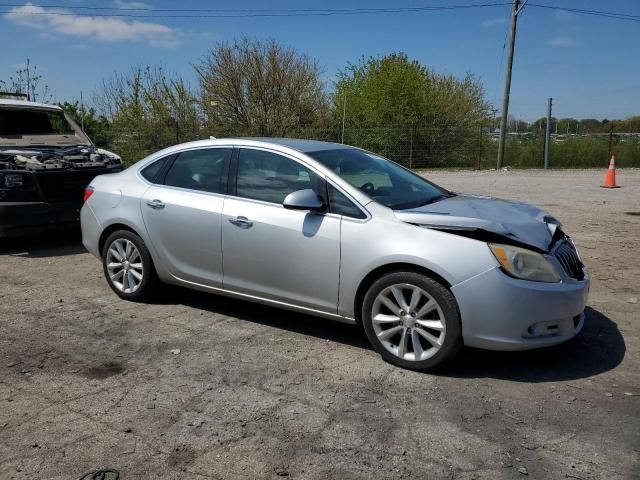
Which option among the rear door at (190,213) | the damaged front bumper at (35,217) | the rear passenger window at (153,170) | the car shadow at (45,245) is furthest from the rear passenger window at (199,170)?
the car shadow at (45,245)

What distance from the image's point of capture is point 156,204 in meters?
5.33

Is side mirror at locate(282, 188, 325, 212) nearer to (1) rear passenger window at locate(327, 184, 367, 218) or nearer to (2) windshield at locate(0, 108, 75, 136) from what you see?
(1) rear passenger window at locate(327, 184, 367, 218)

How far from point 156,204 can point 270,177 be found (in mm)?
1176

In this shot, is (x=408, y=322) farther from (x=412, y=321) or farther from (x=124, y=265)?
(x=124, y=265)

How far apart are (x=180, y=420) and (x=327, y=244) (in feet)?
5.28

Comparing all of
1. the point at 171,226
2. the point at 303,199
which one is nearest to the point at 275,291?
the point at 303,199

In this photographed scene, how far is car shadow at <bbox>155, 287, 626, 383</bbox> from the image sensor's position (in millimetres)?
4102

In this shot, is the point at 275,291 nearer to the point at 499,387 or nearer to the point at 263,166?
the point at 263,166

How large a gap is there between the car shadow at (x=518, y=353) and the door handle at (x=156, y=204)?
3.29ft

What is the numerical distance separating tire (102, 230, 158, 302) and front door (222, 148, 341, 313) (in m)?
0.96

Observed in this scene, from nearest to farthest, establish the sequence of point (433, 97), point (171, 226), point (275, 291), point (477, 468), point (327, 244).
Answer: point (477, 468)
point (327, 244)
point (275, 291)
point (171, 226)
point (433, 97)

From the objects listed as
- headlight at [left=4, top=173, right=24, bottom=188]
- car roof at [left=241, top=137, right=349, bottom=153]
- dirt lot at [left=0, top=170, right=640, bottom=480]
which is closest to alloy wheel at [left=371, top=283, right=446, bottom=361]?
dirt lot at [left=0, top=170, right=640, bottom=480]

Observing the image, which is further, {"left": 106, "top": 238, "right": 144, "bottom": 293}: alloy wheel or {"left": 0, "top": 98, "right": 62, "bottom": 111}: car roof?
{"left": 0, "top": 98, "right": 62, "bottom": 111}: car roof

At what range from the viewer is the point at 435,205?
4.62 m
